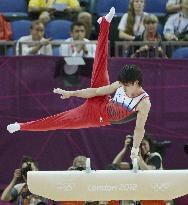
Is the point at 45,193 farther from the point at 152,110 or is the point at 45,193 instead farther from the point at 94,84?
the point at 152,110

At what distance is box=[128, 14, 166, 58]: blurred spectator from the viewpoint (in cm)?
1217

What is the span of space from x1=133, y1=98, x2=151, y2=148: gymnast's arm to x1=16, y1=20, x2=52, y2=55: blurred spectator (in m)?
2.88

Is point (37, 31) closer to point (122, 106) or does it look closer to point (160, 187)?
point (122, 106)

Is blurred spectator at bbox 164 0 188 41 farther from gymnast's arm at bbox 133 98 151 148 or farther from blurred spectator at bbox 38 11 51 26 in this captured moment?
gymnast's arm at bbox 133 98 151 148

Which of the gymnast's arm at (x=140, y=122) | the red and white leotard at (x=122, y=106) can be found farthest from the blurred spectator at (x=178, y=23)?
the gymnast's arm at (x=140, y=122)

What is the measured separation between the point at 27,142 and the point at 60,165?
1.69 ft

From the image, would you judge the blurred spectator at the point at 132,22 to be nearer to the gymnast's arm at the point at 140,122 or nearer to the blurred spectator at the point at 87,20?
the blurred spectator at the point at 87,20

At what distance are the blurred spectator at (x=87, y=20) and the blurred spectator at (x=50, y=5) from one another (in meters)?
0.55

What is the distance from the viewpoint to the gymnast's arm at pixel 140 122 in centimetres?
958

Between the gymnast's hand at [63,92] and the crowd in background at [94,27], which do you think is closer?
the gymnast's hand at [63,92]

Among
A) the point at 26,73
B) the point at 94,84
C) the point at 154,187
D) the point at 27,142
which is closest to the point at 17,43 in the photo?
the point at 26,73

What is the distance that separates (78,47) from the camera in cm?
1230

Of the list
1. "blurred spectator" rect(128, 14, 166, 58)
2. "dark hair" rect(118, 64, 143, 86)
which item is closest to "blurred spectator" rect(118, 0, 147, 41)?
"blurred spectator" rect(128, 14, 166, 58)

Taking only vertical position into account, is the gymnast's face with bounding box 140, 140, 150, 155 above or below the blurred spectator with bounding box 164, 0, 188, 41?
below
